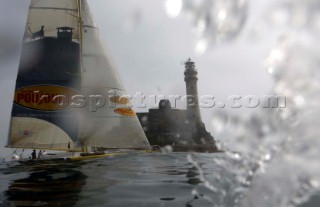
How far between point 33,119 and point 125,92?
6.09 m

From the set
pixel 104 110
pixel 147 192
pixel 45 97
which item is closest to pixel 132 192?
pixel 147 192

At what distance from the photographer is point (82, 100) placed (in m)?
19.5

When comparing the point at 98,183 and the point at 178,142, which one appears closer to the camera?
the point at 98,183

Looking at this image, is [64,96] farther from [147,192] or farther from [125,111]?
[147,192]

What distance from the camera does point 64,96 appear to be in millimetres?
19141

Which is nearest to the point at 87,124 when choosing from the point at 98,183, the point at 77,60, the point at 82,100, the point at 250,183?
the point at 82,100

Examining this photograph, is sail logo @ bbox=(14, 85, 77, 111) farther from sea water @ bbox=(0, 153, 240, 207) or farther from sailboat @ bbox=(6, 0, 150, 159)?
sea water @ bbox=(0, 153, 240, 207)

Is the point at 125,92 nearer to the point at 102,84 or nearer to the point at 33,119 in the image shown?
the point at 102,84

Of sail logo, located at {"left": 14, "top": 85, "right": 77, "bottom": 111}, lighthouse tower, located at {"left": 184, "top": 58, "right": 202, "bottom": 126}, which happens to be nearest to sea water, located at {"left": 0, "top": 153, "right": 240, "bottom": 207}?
sail logo, located at {"left": 14, "top": 85, "right": 77, "bottom": 111}

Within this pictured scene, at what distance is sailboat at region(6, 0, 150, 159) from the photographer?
18797 millimetres

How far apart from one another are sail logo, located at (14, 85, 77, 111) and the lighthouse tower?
140 ft

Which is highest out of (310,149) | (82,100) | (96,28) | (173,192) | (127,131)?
(96,28)

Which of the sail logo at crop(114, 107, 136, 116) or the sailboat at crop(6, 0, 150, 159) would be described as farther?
the sail logo at crop(114, 107, 136, 116)

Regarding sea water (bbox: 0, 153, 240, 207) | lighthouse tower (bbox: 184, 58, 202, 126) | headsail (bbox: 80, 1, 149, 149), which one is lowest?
sea water (bbox: 0, 153, 240, 207)
